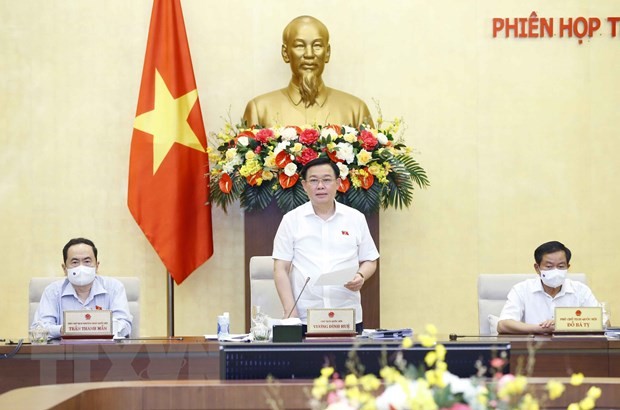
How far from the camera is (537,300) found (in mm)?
4723

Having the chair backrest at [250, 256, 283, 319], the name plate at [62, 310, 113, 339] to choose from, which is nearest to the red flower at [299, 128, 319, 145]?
the chair backrest at [250, 256, 283, 319]

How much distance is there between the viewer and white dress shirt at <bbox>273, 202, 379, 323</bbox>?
474 centimetres

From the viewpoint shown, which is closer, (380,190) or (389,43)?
(380,190)

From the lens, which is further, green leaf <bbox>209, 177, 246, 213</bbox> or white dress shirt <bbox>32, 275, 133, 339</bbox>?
green leaf <bbox>209, 177, 246, 213</bbox>

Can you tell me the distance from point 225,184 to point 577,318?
2.44 meters

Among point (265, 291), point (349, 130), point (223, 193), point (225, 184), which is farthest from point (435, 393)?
point (223, 193)

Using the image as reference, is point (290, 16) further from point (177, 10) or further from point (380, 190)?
point (380, 190)

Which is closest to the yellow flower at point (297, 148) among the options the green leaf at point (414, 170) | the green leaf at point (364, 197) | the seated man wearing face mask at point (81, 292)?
the green leaf at point (364, 197)

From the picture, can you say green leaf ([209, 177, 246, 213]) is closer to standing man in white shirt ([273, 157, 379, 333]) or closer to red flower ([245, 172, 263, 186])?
red flower ([245, 172, 263, 186])

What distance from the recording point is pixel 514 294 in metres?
4.69

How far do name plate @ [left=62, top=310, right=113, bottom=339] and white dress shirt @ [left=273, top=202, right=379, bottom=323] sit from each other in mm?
882

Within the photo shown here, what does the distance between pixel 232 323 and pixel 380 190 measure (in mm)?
1470

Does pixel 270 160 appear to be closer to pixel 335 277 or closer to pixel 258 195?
pixel 258 195

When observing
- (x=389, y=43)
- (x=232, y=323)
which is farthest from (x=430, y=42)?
(x=232, y=323)
